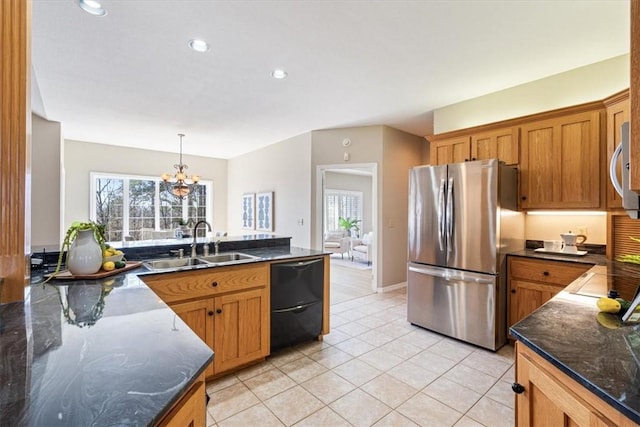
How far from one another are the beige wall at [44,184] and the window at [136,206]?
6.06ft

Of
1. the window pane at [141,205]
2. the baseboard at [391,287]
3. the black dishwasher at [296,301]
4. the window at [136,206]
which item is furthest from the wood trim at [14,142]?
the window pane at [141,205]

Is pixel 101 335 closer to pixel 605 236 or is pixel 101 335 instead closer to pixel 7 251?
pixel 7 251

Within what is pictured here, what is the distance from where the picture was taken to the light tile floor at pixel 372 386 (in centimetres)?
186

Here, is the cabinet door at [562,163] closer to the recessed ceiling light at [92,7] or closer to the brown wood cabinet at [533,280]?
the brown wood cabinet at [533,280]

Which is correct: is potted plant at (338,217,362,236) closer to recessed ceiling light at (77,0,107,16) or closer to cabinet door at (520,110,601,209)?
cabinet door at (520,110,601,209)

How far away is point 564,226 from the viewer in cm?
301

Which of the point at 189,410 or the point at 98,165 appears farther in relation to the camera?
the point at 98,165

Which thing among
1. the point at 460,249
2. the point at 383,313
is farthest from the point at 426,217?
the point at 383,313

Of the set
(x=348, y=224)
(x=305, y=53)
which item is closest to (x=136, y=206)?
(x=348, y=224)

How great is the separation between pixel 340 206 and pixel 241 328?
7.62 metres

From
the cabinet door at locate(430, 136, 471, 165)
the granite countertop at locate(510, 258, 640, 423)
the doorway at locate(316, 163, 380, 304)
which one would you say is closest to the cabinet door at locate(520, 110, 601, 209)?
the cabinet door at locate(430, 136, 471, 165)

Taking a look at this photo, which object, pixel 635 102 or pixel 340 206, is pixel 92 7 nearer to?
pixel 635 102

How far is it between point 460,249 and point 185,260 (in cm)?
253

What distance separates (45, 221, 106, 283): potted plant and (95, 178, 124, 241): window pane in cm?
546
